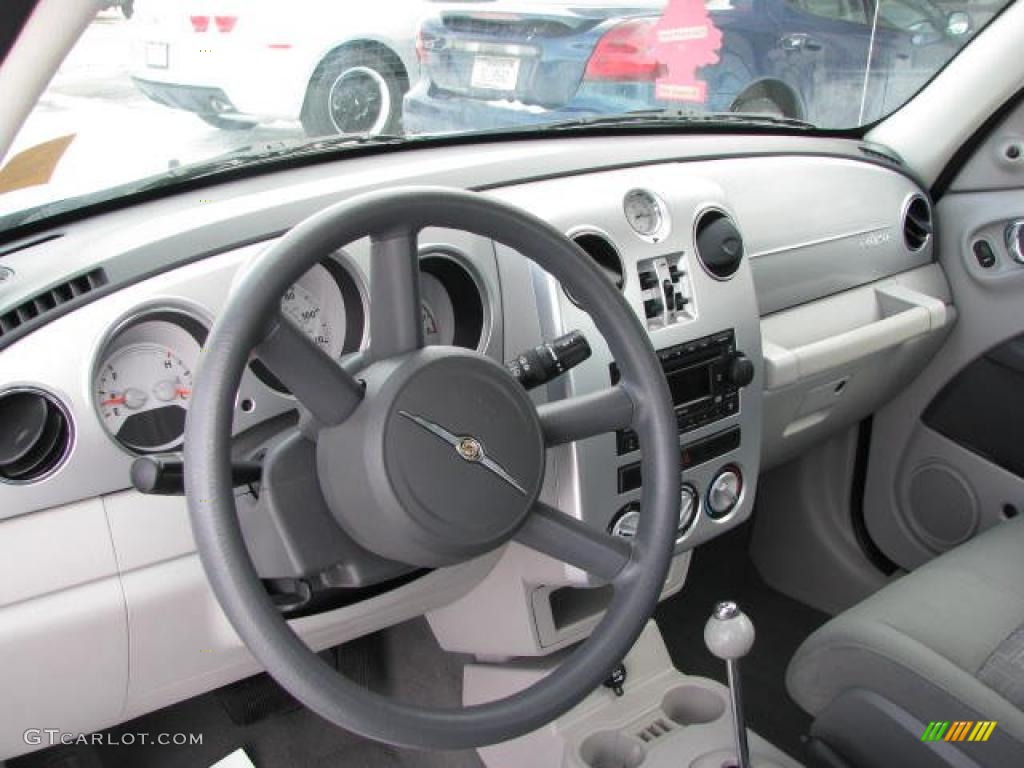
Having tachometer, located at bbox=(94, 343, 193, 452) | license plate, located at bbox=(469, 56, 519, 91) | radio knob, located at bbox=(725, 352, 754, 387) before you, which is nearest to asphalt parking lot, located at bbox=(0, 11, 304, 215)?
tachometer, located at bbox=(94, 343, 193, 452)

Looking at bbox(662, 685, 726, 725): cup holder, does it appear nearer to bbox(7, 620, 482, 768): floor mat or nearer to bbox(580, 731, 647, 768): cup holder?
bbox(580, 731, 647, 768): cup holder

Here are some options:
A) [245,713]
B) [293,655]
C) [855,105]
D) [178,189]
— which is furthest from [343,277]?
[855,105]

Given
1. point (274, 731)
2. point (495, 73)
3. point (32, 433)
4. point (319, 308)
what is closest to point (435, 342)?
point (319, 308)

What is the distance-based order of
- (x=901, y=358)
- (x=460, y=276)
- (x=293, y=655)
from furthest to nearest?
(x=901, y=358)
(x=460, y=276)
(x=293, y=655)

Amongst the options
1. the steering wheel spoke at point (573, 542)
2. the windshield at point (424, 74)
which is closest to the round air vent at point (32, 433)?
the windshield at point (424, 74)

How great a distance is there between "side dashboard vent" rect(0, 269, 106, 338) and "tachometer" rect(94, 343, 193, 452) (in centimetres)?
9

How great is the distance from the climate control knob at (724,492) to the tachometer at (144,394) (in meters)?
0.88

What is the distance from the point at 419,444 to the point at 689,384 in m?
0.68

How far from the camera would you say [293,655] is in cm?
92

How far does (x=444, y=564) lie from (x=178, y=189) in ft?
2.54

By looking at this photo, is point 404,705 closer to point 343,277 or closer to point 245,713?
point 343,277

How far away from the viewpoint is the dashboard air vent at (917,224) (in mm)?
2189

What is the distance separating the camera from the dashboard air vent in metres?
2.19

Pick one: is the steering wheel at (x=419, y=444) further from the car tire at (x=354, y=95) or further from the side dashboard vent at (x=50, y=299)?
the car tire at (x=354, y=95)
